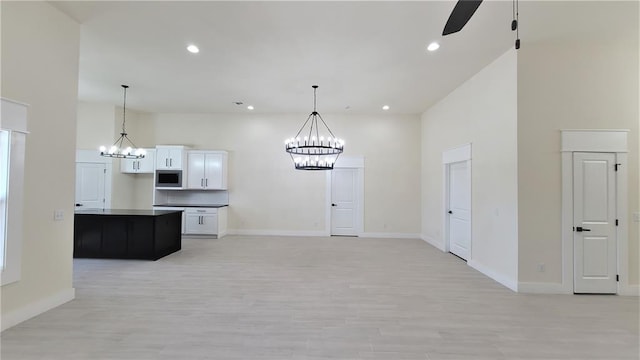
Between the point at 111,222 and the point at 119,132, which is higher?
the point at 119,132

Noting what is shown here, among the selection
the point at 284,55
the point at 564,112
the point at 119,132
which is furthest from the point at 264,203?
the point at 564,112

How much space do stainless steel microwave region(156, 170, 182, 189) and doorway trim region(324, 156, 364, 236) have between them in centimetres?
400

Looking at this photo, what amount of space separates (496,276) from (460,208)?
1.78 meters

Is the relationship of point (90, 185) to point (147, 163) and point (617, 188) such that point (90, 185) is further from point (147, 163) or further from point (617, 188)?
point (617, 188)

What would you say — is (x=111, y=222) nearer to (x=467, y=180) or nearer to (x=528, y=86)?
(x=467, y=180)

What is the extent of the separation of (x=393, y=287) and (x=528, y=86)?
3352mm

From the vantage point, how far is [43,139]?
3.18 metres

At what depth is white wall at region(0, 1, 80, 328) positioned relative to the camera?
2893mm

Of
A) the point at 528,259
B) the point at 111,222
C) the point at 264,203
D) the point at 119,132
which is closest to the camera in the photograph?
the point at 528,259

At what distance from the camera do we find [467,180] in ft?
18.2

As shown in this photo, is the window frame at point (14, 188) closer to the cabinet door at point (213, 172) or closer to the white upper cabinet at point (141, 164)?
the cabinet door at point (213, 172)

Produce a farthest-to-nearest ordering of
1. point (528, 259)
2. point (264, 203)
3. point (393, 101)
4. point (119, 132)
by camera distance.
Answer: point (264, 203) → point (119, 132) → point (393, 101) → point (528, 259)

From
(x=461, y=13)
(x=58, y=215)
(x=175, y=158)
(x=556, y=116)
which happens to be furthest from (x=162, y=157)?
(x=556, y=116)

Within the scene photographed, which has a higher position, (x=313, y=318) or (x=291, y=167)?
(x=291, y=167)
